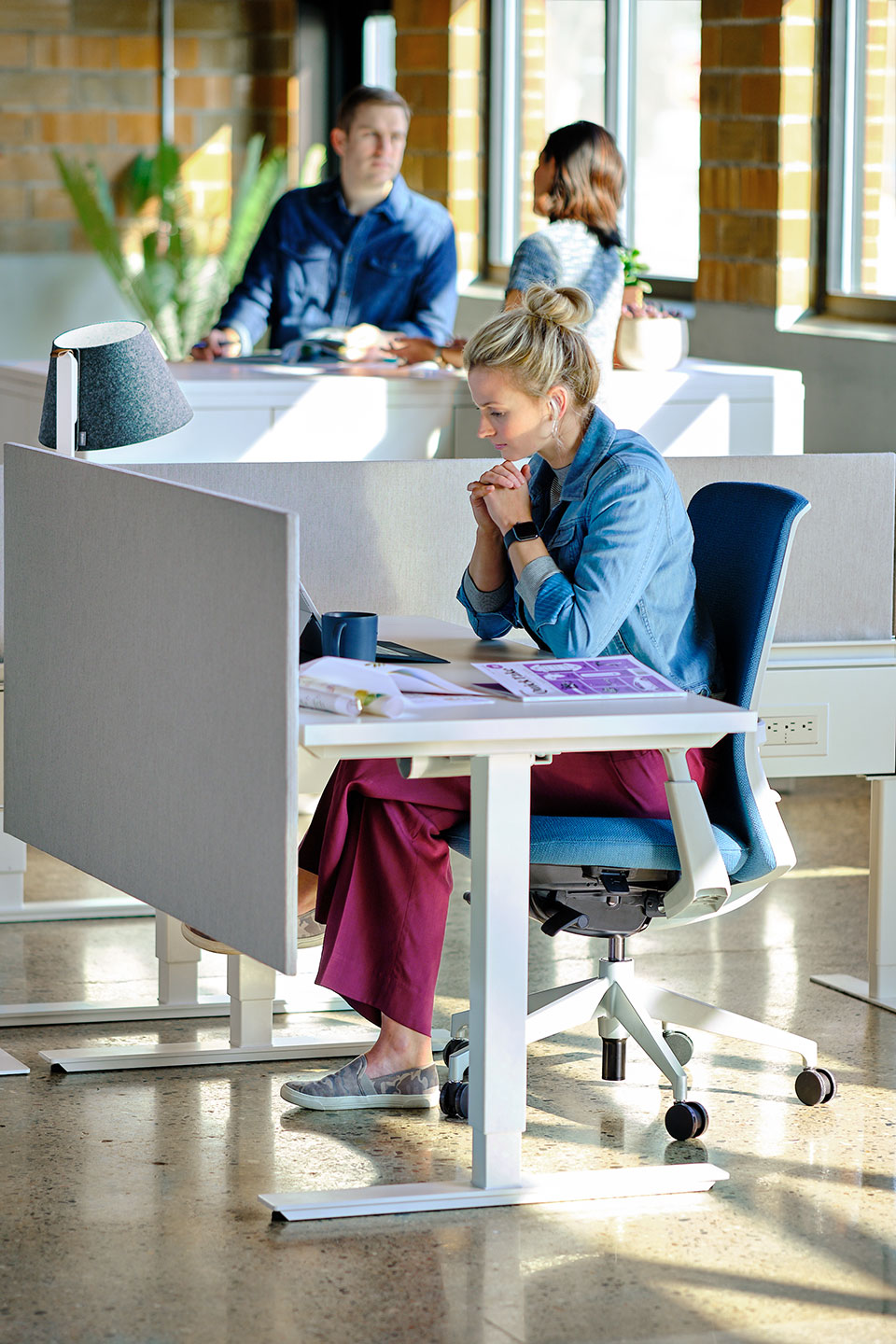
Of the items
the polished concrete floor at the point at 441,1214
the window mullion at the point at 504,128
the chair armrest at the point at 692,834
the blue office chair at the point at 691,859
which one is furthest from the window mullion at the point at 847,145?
the chair armrest at the point at 692,834

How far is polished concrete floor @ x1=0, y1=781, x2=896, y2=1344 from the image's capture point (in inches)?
90.9

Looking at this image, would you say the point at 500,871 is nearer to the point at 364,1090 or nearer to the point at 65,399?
the point at 364,1090

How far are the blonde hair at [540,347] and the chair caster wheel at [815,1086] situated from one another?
3.34 ft

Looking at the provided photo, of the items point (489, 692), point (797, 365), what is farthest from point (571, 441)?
point (797, 365)

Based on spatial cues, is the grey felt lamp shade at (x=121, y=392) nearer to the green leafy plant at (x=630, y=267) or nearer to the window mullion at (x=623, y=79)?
the green leafy plant at (x=630, y=267)

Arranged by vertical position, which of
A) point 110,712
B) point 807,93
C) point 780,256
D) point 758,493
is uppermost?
point 807,93

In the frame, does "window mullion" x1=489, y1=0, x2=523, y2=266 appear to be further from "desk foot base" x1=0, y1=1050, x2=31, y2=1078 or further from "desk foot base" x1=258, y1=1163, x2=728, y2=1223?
"desk foot base" x1=258, y1=1163, x2=728, y2=1223

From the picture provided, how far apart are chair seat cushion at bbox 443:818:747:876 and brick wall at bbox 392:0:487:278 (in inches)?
218

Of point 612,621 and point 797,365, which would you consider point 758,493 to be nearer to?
point 612,621

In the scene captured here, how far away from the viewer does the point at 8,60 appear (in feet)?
28.5

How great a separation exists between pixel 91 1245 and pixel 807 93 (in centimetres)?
440

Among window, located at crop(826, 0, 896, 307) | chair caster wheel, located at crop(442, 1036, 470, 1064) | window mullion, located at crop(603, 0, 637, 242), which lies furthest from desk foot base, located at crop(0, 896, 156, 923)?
window mullion, located at crop(603, 0, 637, 242)

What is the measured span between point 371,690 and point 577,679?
29cm

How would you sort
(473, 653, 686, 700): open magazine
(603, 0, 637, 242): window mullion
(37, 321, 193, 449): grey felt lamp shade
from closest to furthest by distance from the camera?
1. (473, 653, 686, 700): open magazine
2. (37, 321, 193, 449): grey felt lamp shade
3. (603, 0, 637, 242): window mullion
